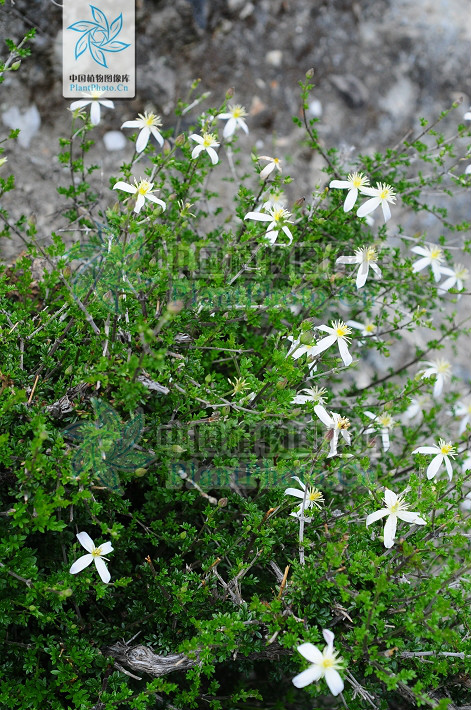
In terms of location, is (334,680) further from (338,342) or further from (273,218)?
(273,218)

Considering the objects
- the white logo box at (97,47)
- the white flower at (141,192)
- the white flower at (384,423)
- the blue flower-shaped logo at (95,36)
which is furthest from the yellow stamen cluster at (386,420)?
the blue flower-shaped logo at (95,36)

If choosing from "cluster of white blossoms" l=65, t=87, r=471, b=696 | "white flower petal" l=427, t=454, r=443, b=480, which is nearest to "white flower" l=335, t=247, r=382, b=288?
"cluster of white blossoms" l=65, t=87, r=471, b=696

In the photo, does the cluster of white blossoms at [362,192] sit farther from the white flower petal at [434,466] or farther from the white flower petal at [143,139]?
the white flower petal at [434,466]

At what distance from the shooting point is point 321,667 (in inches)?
63.6

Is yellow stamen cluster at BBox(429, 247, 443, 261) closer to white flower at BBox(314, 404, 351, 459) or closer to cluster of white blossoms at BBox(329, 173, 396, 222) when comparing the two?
cluster of white blossoms at BBox(329, 173, 396, 222)

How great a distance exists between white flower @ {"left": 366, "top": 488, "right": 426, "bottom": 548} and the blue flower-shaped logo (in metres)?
2.44

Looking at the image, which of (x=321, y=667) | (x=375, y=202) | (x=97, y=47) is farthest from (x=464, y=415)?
(x=97, y=47)

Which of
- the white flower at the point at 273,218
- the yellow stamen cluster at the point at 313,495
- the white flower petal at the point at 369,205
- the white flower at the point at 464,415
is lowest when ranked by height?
the white flower at the point at 464,415

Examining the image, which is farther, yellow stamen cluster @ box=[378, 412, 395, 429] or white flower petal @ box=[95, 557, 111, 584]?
yellow stamen cluster @ box=[378, 412, 395, 429]

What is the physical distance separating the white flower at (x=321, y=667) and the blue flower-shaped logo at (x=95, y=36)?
272cm

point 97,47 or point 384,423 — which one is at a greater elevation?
point 97,47

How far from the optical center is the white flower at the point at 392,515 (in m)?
1.85

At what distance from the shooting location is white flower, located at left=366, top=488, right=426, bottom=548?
185cm

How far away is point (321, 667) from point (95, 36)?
2874 millimetres
